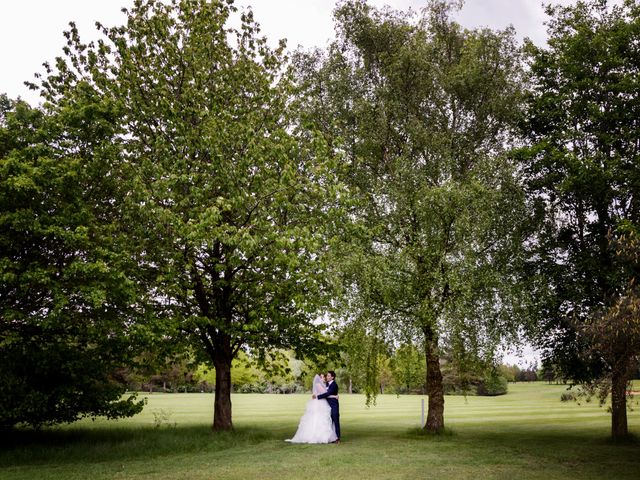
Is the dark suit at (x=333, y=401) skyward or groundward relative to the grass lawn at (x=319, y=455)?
skyward

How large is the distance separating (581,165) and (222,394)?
63.9 feet

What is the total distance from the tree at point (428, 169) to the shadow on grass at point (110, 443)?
26.8 feet

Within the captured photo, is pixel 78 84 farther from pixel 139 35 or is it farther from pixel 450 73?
pixel 450 73

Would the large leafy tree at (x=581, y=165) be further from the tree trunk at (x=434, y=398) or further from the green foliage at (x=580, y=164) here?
the tree trunk at (x=434, y=398)

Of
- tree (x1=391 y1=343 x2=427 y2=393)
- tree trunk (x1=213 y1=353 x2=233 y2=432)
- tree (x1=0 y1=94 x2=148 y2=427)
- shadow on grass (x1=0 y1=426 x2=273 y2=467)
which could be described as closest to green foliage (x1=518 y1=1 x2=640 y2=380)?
tree (x1=391 y1=343 x2=427 y2=393)

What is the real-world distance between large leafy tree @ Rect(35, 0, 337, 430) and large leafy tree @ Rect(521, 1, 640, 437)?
1088 centimetres

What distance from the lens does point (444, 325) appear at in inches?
864

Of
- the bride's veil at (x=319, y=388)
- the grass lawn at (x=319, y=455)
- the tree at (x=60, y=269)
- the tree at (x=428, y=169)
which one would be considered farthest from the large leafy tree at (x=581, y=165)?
the tree at (x=60, y=269)

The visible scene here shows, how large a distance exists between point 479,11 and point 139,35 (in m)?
17.4

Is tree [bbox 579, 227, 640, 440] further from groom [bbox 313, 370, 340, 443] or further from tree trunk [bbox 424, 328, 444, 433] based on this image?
tree trunk [bbox 424, 328, 444, 433]

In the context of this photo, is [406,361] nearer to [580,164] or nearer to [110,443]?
[580,164]

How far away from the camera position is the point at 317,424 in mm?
22656

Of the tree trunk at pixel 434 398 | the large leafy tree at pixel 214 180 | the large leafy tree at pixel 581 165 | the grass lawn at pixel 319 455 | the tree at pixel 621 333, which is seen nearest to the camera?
the tree at pixel 621 333

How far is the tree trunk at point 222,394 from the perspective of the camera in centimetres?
2523
